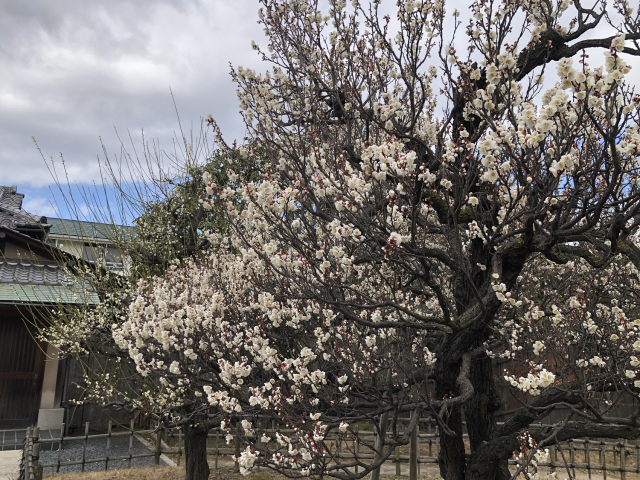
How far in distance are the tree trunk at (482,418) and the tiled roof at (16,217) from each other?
33.2 feet

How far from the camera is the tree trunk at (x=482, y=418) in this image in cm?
473

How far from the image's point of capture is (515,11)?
4.29 m

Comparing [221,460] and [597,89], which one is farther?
[221,460]

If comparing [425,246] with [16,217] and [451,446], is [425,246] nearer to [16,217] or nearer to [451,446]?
[451,446]

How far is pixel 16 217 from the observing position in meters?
13.9

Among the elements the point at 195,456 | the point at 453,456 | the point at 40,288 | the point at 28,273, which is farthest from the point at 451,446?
the point at 28,273

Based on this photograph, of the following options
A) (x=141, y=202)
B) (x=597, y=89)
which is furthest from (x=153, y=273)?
(x=597, y=89)

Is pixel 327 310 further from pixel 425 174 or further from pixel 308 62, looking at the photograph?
pixel 308 62

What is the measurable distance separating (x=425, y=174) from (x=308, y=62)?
3.26 m

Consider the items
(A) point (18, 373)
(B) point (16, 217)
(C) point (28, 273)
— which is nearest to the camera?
(A) point (18, 373)

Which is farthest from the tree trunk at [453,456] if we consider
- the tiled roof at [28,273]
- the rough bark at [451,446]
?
the tiled roof at [28,273]

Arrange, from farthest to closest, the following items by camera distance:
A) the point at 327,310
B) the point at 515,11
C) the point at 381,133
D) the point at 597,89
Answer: the point at 381,133, the point at 327,310, the point at 515,11, the point at 597,89

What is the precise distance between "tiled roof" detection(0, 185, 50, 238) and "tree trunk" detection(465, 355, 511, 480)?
398 inches

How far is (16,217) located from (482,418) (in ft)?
48.4
